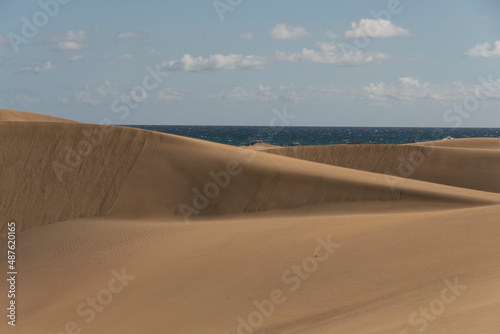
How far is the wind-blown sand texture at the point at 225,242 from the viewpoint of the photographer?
7.41 metres

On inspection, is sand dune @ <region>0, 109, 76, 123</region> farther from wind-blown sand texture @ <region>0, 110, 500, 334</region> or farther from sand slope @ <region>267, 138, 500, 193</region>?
sand slope @ <region>267, 138, 500, 193</region>

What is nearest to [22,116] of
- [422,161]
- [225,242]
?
[225,242]

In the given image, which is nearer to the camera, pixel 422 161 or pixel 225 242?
pixel 225 242

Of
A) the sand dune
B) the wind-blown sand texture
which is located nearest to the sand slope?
the wind-blown sand texture

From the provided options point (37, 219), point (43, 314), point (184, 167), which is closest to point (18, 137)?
point (37, 219)

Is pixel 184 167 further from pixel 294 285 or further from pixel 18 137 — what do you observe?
pixel 294 285

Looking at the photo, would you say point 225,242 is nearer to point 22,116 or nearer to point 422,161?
point 422,161

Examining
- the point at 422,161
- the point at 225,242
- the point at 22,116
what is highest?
the point at 422,161

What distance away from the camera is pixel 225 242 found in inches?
460

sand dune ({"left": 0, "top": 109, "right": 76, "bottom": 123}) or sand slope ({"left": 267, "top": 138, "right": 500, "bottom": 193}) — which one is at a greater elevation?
sand slope ({"left": 267, "top": 138, "right": 500, "bottom": 193})

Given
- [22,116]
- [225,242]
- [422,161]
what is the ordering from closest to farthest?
[225,242] → [422,161] → [22,116]

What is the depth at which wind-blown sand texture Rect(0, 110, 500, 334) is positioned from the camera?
24.3 feet

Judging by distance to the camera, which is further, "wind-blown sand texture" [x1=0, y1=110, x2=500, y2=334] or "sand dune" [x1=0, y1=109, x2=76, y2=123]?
"sand dune" [x1=0, y1=109, x2=76, y2=123]

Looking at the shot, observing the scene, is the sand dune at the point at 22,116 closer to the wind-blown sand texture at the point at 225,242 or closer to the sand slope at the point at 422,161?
the wind-blown sand texture at the point at 225,242
